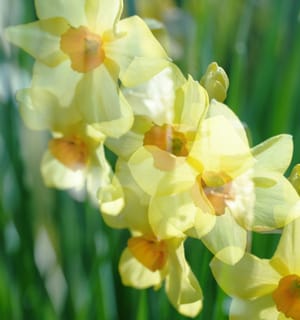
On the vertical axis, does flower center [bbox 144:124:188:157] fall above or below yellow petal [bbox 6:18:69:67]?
below

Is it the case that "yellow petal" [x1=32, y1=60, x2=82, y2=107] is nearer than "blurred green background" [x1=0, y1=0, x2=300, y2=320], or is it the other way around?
"yellow petal" [x1=32, y1=60, x2=82, y2=107]

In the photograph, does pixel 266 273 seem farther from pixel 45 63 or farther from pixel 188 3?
pixel 188 3

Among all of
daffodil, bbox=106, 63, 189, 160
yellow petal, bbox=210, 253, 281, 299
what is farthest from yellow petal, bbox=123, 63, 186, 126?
yellow petal, bbox=210, 253, 281, 299

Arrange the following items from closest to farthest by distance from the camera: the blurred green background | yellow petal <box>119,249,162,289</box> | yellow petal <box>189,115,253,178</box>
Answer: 1. yellow petal <box>189,115,253,178</box>
2. yellow petal <box>119,249,162,289</box>
3. the blurred green background

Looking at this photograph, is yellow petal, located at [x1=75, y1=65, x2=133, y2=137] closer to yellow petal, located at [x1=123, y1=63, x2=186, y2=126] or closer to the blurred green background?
yellow petal, located at [x1=123, y1=63, x2=186, y2=126]

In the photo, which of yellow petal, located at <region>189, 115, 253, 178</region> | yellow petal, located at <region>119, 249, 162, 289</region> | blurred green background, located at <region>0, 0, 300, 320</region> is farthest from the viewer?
blurred green background, located at <region>0, 0, 300, 320</region>

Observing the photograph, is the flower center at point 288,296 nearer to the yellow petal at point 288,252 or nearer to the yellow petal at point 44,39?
the yellow petal at point 288,252

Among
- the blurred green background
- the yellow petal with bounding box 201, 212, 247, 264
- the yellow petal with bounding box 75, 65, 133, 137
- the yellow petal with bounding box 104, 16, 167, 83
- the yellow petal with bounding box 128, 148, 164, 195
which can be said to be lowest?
the blurred green background

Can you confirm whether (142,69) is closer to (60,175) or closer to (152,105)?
(152,105)
